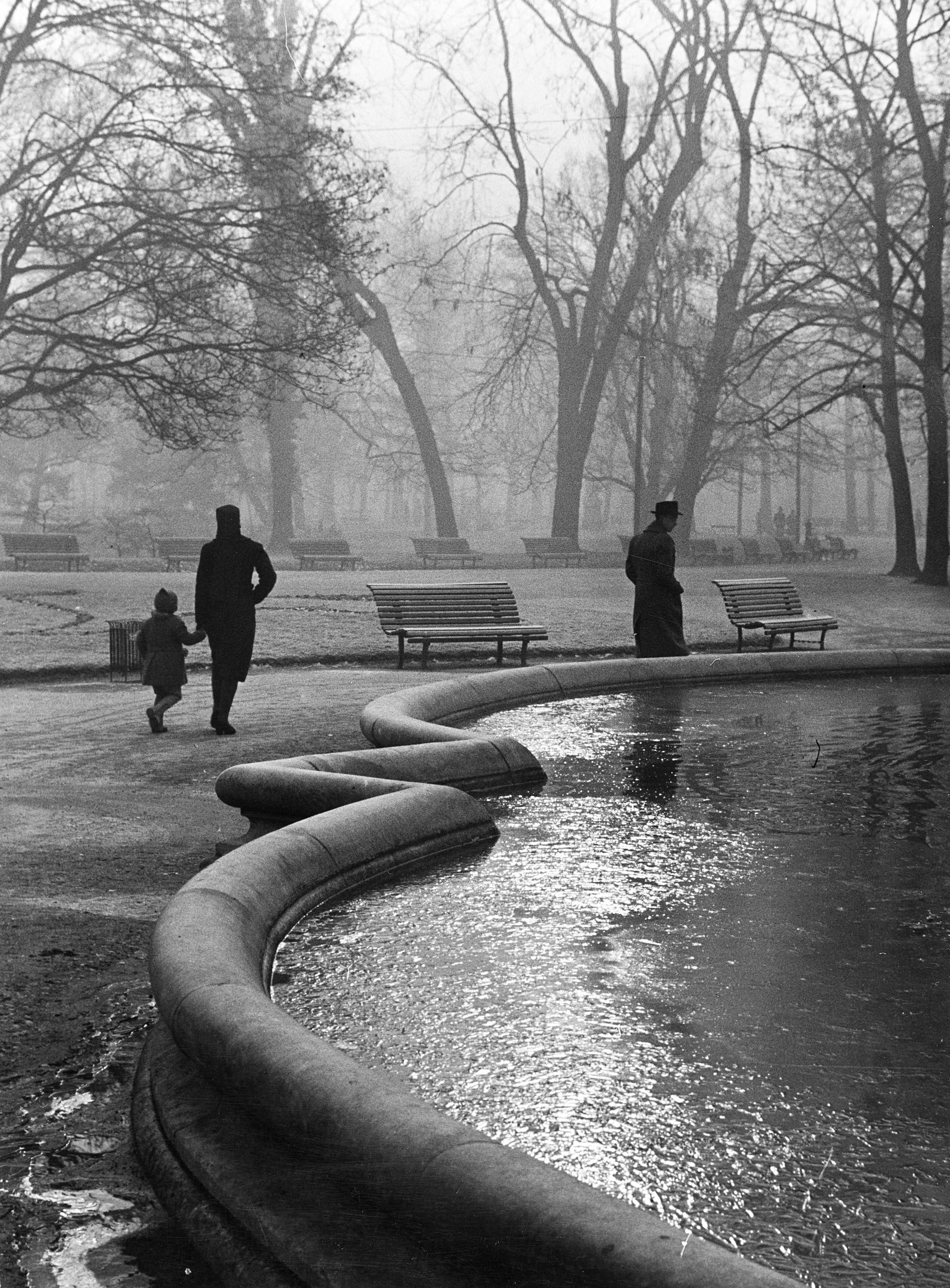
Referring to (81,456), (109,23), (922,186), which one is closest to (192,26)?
(109,23)

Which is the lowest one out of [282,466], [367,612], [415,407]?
[367,612]

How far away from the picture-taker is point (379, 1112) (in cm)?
323

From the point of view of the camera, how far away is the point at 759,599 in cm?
1742

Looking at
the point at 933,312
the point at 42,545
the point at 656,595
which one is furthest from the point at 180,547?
the point at 656,595

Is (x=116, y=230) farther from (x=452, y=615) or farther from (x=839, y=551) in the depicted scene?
(x=839, y=551)

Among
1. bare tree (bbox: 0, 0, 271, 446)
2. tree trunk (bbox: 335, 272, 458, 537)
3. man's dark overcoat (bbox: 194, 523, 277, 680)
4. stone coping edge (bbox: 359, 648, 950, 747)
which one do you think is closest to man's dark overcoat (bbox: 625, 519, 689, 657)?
stone coping edge (bbox: 359, 648, 950, 747)

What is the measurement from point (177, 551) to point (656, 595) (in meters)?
26.1

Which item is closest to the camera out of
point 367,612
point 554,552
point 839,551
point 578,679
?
point 578,679

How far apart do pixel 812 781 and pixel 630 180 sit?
40.3 metres

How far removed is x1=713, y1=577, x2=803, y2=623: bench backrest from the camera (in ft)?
55.7

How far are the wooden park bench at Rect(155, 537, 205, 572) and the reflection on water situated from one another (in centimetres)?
2938

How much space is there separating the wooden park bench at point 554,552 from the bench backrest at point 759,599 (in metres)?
22.7

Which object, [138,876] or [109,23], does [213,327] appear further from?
[138,876]

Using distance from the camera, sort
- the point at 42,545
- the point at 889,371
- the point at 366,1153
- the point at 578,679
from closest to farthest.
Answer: the point at 366,1153 → the point at 578,679 → the point at 889,371 → the point at 42,545
